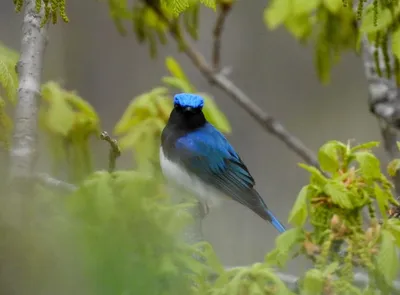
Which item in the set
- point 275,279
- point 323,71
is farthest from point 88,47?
point 275,279

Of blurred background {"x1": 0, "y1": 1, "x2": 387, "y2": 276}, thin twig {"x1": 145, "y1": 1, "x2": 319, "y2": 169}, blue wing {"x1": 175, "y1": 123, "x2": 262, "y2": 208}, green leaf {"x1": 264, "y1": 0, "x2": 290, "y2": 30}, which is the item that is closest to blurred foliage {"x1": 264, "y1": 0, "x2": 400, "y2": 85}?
green leaf {"x1": 264, "y1": 0, "x2": 290, "y2": 30}

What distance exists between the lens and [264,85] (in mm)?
2367

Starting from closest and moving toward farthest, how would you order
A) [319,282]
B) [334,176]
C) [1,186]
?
[1,186] → [319,282] → [334,176]

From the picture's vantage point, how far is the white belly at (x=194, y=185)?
1.24 meters

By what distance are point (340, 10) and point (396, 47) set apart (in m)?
0.48

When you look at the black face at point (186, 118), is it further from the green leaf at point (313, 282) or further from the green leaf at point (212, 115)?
the green leaf at point (313, 282)

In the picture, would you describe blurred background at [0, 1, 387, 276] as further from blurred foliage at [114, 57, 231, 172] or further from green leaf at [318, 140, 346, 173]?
green leaf at [318, 140, 346, 173]

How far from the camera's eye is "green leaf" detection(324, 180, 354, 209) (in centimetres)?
72

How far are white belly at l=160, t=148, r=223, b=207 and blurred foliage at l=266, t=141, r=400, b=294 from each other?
1.52 ft

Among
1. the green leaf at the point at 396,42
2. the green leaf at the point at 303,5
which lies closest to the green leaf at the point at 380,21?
the green leaf at the point at 396,42

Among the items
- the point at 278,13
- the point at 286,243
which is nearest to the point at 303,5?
the point at 278,13

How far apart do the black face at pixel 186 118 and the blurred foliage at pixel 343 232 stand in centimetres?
50

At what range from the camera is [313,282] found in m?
0.66

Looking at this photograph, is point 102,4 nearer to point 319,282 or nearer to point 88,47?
point 88,47
